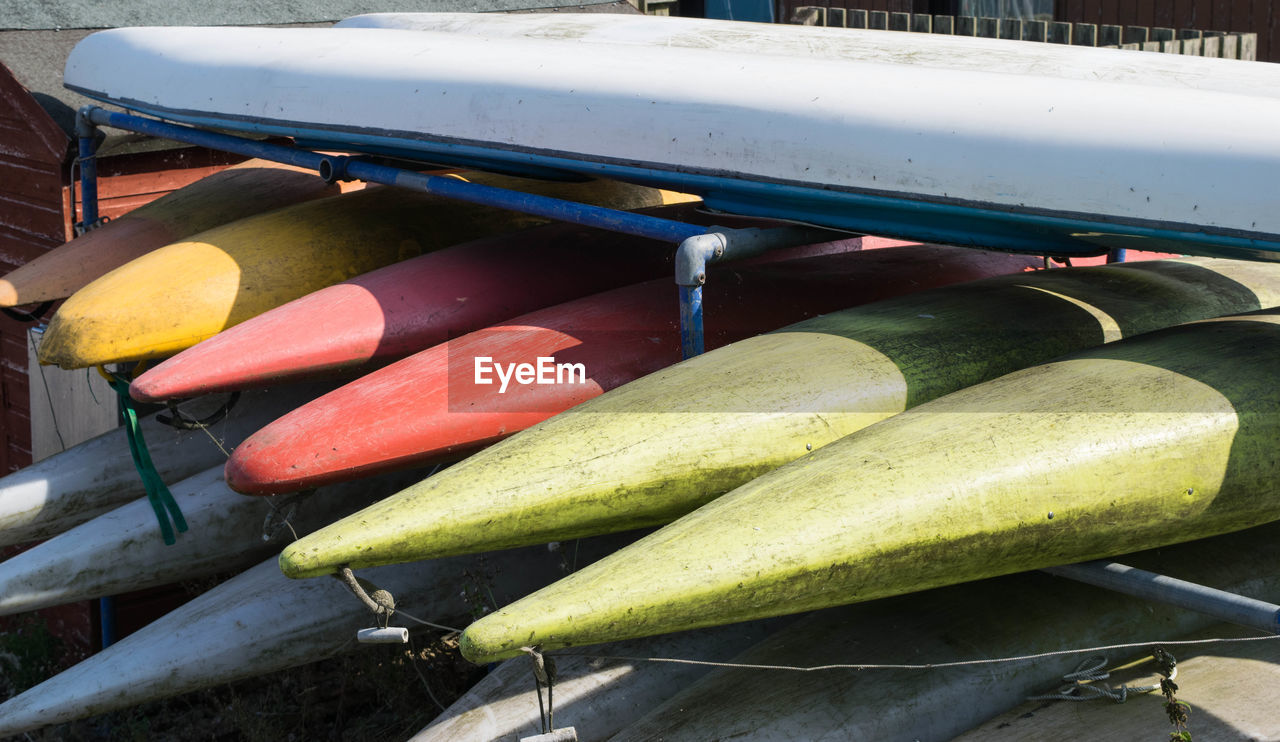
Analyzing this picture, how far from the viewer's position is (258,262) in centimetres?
388

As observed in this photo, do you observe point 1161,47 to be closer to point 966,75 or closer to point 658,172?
point 966,75

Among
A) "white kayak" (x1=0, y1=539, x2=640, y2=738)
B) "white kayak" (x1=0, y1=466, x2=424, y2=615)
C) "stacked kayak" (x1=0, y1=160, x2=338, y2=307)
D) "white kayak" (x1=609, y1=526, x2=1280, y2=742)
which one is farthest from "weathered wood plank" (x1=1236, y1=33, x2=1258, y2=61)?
"white kayak" (x1=0, y1=466, x2=424, y2=615)

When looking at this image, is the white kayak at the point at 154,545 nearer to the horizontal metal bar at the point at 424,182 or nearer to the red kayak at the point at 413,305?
the red kayak at the point at 413,305

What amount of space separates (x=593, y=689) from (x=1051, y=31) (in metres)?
5.36

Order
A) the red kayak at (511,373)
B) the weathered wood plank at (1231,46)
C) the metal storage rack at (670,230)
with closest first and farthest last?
the metal storage rack at (670,230) → the red kayak at (511,373) → the weathered wood plank at (1231,46)

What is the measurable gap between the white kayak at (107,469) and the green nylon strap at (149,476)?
358 millimetres

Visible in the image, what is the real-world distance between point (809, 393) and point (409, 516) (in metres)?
0.91

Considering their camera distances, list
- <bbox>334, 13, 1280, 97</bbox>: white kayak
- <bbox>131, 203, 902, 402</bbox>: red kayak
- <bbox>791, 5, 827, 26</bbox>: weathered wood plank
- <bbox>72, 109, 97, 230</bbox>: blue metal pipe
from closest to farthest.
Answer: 1. <bbox>131, 203, 902, 402</bbox>: red kayak
2. <bbox>334, 13, 1280, 97</bbox>: white kayak
3. <bbox>72, 109, 97, 230</bbox>: blue metal pipe
4. <bbox>791, 5, 827, 26</bbox>: weathered wood plank

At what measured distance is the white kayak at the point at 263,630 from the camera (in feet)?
11.8

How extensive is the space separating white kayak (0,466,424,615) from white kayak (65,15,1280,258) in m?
1.17

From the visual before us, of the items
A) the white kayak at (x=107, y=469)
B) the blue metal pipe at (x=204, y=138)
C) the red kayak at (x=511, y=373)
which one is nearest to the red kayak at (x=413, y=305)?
the red kayak at (x=511, y=373)

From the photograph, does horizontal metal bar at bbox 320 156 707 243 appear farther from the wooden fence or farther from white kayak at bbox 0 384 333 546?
the wooden fence

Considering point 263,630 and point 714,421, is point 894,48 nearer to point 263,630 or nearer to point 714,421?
point 714,421

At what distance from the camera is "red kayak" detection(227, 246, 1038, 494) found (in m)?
2.91
